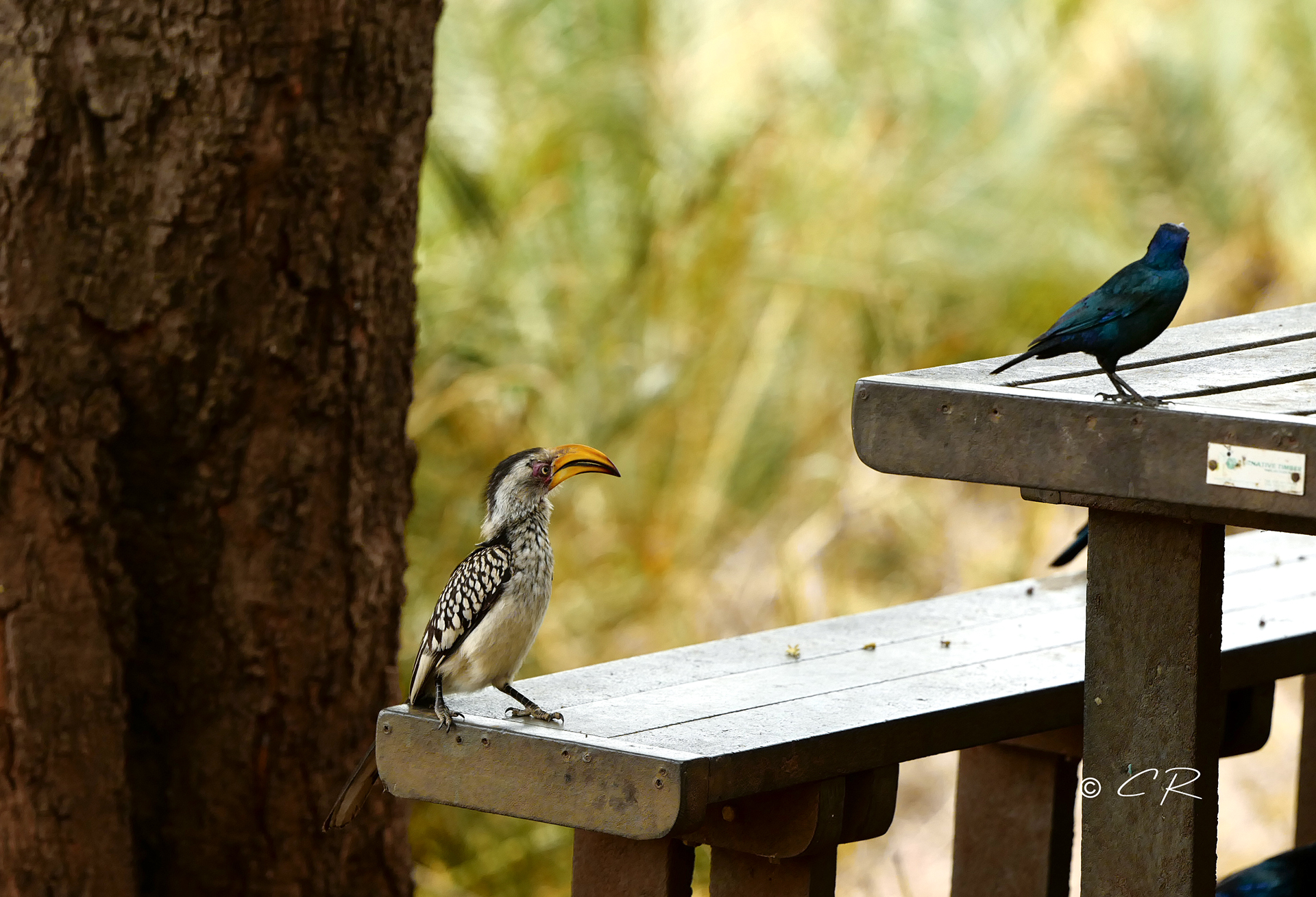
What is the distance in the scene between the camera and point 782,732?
6.83 feet

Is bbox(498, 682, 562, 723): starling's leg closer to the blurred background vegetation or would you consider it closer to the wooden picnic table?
the wooden picnic table

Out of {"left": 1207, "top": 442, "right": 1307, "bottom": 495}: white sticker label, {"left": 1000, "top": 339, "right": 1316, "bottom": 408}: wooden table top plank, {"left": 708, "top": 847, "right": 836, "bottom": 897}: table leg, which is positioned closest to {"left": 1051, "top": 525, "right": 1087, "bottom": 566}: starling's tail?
{"left": 1000, "top": 339, "right": 1316, "bottom": 408}: wooden table top plank

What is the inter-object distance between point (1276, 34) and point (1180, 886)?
18.7 feet

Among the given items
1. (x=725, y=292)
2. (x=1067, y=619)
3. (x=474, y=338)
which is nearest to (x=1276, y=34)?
(x=725, y=292)

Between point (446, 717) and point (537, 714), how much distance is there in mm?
116

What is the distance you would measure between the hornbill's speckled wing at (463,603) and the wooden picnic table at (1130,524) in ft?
1.69

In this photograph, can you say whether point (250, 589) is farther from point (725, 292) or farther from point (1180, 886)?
point (725, 292)

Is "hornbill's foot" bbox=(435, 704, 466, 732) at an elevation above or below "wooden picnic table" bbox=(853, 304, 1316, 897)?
below

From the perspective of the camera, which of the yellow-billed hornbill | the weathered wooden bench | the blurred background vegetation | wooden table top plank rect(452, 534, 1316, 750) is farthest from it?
the blurred background vegetation

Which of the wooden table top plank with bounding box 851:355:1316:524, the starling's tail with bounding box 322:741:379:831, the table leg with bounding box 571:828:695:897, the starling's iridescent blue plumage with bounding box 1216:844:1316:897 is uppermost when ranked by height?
the wooden table top plank with bounding box 851:355:1316:524

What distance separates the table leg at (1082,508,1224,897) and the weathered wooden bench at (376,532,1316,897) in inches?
1.9

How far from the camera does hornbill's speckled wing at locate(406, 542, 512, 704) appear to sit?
2.11 metres

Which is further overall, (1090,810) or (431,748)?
(431,748)

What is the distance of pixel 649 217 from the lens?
5.19 meters
